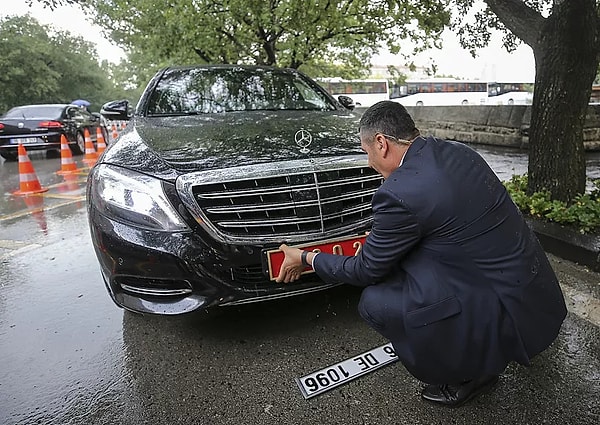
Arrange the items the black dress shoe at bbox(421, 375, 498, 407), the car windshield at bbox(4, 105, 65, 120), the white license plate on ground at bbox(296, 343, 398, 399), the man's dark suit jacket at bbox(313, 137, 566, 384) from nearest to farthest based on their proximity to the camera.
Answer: the man's dark suit jacket at bbox(313, 137, 566, 384) → the black dress shoe at bbox(421, 375, 498, 407) → the white license plate on ground at bbox(296, 343, 398, 399) → the car windshield at bbox(4, 105, 65, 120)

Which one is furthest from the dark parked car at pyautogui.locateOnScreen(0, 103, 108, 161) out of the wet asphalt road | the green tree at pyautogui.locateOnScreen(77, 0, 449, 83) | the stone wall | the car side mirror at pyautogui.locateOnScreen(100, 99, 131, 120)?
the wet asphalt road

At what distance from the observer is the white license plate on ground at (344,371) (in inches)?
81.1

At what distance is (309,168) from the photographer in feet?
7.43

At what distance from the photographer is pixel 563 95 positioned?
384 cm

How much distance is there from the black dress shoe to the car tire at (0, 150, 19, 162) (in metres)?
11.9

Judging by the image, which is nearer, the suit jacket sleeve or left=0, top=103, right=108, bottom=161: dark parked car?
the suit jacket sleeve

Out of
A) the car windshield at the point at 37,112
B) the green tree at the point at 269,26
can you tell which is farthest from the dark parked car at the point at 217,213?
the car windshield at the point at 37,112

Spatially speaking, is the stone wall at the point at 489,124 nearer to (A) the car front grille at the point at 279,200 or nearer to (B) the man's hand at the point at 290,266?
(A) the car front grille at the point at 279,200

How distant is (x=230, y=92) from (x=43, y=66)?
2684 cm

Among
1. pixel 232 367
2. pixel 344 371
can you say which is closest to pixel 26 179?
pixel 232 367

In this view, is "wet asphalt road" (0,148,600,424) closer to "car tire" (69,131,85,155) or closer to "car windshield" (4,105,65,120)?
"car windshield" (4,105,65,120)

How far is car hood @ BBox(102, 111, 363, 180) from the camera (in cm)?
228

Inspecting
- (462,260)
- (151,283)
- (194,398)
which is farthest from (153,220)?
(462,260)

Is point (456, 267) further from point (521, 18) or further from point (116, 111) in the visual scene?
point (116, 111)
